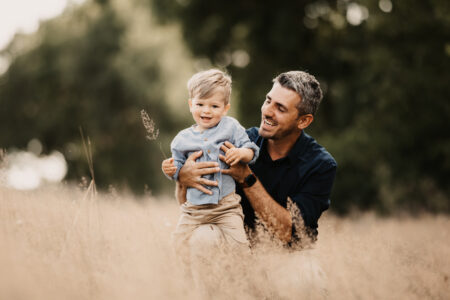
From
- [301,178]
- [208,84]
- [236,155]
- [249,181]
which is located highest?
[208,84]

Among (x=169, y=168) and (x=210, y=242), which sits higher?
(x=169, y=168)

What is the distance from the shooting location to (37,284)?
243cm

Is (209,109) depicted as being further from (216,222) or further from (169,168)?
(216,222)

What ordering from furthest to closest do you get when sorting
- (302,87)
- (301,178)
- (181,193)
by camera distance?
1. (302,87)
2. (301,178)
3. (181,193)

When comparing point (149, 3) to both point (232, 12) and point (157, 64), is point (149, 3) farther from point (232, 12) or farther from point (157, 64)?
point (157, 64)

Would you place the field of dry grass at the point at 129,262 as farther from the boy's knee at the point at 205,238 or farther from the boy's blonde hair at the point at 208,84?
the boy's blonde hair at the point at 208,84

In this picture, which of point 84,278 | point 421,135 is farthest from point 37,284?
point 421,135

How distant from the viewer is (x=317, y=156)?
12.3ft

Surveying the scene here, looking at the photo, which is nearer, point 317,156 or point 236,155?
point 236,155

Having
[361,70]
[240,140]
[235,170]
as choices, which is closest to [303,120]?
[240,140]

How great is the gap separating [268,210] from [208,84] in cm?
104

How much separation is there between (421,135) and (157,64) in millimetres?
12611

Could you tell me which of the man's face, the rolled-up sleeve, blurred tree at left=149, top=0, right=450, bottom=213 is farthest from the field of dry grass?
blurred tree at left=149, top=0, right=450, bottom=213

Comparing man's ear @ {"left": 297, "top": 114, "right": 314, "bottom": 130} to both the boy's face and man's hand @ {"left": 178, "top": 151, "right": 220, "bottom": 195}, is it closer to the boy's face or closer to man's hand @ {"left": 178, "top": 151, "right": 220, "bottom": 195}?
the boy's face
